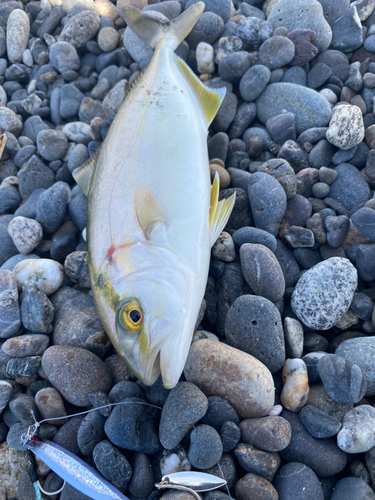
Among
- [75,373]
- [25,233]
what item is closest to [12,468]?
[75,373]

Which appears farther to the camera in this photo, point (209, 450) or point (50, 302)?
point (50, 302)

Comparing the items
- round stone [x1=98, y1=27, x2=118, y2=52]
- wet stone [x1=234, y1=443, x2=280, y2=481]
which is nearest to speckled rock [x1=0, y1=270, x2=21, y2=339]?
wet stone [x1=234, y1=443, x2=280, y2=481]

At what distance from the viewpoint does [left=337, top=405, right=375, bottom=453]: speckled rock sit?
1938mm

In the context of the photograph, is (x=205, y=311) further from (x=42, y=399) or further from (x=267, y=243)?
(x=42, y=399)

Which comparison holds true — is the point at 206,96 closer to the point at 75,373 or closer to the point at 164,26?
the point at 164,26

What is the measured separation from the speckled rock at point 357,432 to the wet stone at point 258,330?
499 mm

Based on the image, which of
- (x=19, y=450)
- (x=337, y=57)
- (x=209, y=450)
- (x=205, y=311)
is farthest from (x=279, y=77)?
(x=19, y=450)

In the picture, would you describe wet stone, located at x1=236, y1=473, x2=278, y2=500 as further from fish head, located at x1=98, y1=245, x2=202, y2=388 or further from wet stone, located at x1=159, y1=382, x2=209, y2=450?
fish head, located at x1=98, y1=245, x2=202, y2=388

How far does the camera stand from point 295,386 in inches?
83.8

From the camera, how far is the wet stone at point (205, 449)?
1.88m

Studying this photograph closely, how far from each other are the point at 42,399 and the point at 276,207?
88.1 inches

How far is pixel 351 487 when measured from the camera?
73.4 inches

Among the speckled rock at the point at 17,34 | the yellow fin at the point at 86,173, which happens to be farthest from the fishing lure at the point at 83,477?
the speckled rock at the point at 17,34

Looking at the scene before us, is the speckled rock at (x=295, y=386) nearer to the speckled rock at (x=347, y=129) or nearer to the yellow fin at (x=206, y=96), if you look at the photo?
the speckled rock at (x=347, y=129)
